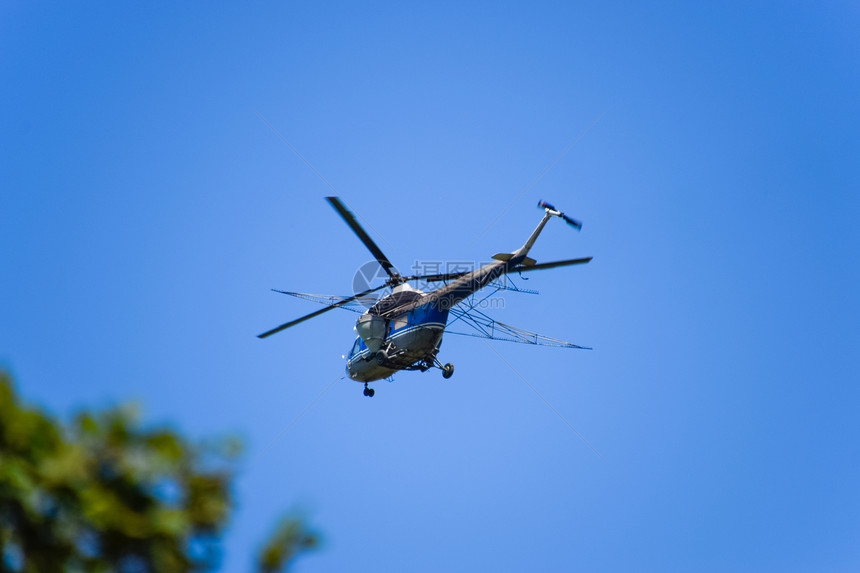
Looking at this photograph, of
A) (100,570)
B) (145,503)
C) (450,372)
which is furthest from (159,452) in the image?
(450,372)

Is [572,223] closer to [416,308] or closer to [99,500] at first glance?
[416,308]

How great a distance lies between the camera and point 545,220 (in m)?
34.7

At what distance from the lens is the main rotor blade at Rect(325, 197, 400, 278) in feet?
98.1

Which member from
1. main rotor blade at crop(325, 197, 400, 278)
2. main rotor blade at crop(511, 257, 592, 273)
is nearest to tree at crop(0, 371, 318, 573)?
main rotor blade at crop(325, 197, 400, 278)

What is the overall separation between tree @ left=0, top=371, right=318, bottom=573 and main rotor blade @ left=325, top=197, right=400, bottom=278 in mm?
20980

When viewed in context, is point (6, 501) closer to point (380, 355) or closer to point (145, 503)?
point (145, 503)

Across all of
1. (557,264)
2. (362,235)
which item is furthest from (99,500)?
(557,264)

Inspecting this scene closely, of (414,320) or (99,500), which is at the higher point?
(414,320)

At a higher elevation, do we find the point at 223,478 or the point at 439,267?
the point at 439,267

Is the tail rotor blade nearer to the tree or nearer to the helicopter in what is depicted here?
the helicopter

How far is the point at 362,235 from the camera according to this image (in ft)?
105

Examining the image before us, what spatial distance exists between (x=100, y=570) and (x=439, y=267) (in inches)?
1090

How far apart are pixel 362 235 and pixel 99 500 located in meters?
23.6

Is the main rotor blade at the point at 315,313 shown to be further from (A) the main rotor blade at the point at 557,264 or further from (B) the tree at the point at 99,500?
(B) the tree at the point at 99,500
